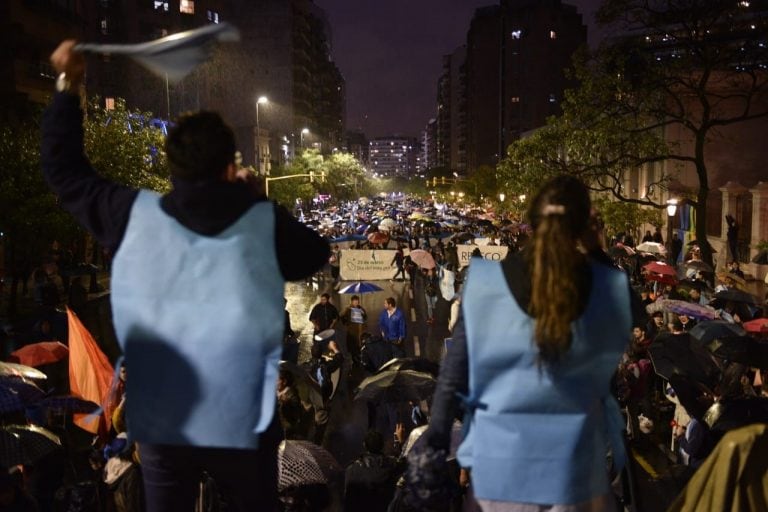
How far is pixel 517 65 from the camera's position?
13162 centimetres

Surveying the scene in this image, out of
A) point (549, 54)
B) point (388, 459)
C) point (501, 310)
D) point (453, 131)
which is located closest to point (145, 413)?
point (501, 310)

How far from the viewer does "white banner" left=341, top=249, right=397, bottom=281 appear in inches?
960

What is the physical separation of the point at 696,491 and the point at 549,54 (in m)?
133

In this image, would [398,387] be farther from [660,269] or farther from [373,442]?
[660,269]

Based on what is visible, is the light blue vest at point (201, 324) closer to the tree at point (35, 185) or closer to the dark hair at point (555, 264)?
the dark hair at point (555, 264)

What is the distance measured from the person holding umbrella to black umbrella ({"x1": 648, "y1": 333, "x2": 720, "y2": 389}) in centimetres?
637

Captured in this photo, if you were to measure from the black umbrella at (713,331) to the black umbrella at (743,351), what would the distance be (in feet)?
3.15

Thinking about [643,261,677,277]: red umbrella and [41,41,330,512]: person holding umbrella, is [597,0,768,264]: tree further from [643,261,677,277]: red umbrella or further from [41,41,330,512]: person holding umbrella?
[41,41,330,512]: person holding umbrella

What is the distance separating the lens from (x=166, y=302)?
2.37 meters

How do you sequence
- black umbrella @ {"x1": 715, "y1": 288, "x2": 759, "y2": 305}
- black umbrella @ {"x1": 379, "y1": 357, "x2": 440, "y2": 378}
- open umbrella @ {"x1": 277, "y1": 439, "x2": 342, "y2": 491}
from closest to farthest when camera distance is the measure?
1. open umbrella @ {"x1": 277, "y1": 439, "x2": 342, "y2": 491}
2. black umbrella @ {"x1": 379, "y1": 357, "x2": 440, "y2": 378}
3. black umbrella @ {"x1": 715, "y1": 288, "x2": 759, "y2": 305}

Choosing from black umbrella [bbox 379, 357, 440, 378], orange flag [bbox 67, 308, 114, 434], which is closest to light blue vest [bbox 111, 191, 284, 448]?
orange flag [bbox 67, 308, 114, 434]

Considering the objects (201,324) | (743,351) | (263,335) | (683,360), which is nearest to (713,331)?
(683,360)

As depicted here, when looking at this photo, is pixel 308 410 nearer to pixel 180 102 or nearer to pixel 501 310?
pixel 501 310

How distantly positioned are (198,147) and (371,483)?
13.0ft
